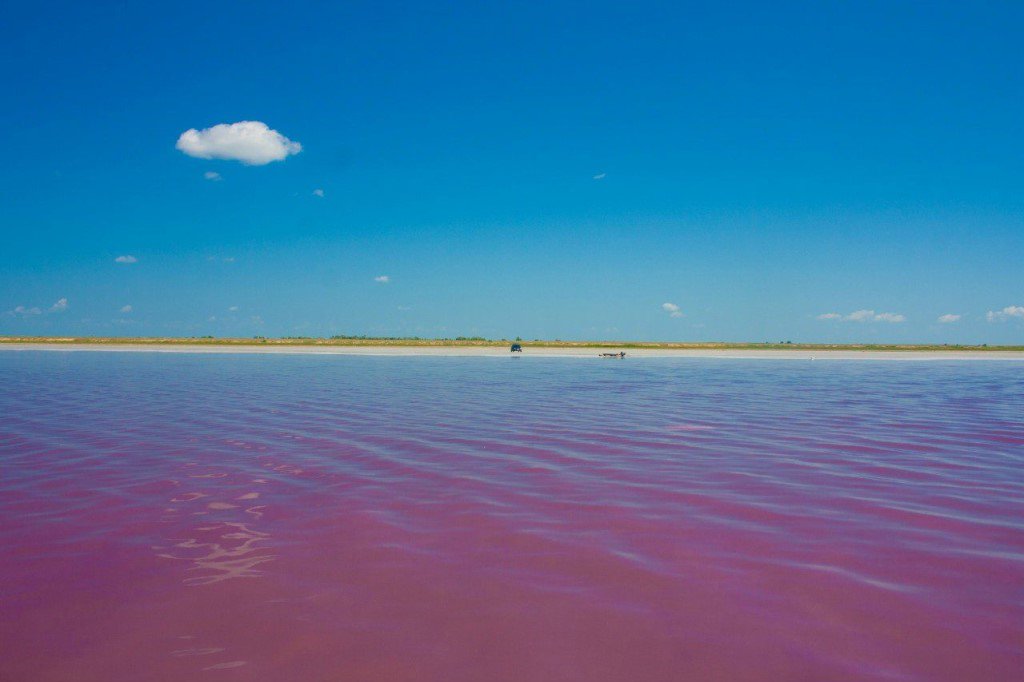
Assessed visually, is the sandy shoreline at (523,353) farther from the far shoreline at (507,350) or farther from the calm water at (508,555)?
the calm water at (508,555)

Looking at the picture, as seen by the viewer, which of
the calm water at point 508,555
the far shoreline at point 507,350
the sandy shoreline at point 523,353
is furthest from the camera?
the far shoreline at point 507,350

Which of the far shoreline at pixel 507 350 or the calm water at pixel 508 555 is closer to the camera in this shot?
the calm water at pixel 508 555

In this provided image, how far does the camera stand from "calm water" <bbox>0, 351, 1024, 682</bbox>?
3312 millimetres

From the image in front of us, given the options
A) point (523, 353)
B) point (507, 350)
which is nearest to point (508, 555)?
point (523, 353)

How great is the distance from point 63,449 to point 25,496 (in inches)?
111

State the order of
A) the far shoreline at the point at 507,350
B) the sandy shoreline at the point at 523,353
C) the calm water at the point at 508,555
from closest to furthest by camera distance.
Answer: the calm water at the point at 508,555
the sandy shoreline at the point at 523,353
the far shoreline at the point at 507,350

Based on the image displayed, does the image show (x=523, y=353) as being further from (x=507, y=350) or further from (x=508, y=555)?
(x=508, y=555)

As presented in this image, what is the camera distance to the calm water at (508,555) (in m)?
3.31

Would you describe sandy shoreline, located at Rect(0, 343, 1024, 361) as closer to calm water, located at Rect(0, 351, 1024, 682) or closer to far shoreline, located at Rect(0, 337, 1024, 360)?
far shoreline, located at Rect(0, 337, 1024, 360)

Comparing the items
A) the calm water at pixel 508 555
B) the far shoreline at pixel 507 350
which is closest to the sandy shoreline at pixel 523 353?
the far shoreline at pixel 507 350

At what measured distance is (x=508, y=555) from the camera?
15.7ft

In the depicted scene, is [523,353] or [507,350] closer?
[523,353]

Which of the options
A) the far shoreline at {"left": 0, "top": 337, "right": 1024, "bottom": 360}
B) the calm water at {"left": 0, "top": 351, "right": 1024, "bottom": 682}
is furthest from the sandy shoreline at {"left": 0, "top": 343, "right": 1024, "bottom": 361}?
the calm water at {"left": 0, "top": 351, "right": 1024, "bottom": 682}

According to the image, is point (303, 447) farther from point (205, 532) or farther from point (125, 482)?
point (205, 532)
